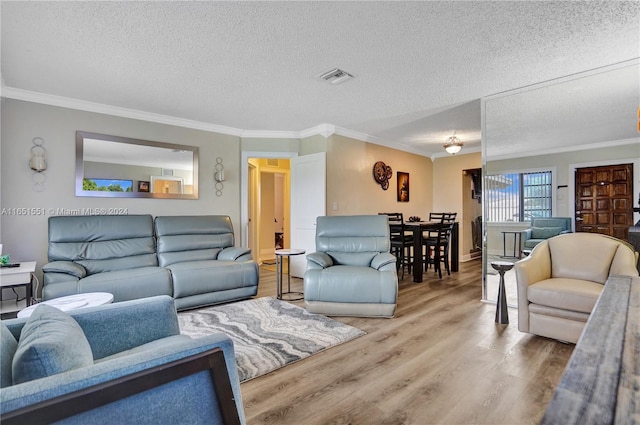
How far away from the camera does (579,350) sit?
0.69m

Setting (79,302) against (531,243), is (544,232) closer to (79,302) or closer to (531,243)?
(531,243)

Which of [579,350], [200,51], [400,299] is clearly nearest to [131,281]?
[200,51]

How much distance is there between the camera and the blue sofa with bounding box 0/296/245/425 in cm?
69

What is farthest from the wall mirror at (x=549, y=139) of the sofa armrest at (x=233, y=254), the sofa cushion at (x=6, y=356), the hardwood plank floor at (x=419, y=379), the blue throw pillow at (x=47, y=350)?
A: the sofa cushion at (x=6, y=356)

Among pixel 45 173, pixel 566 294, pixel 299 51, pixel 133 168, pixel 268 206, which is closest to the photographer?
pixel 566 294

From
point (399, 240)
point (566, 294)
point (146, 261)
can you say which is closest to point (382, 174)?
point (399, 240)

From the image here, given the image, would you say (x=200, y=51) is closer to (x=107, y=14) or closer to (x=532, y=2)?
(x=107, y=14)

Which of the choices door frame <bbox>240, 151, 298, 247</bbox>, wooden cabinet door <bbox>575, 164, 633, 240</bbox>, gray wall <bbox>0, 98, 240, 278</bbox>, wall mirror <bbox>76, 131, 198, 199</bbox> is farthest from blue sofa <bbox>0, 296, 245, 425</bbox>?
door frame <bbox>240, 151, 298, 247</bbox>

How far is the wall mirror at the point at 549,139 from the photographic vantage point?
300 cm

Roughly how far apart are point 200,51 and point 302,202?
9.42 ft

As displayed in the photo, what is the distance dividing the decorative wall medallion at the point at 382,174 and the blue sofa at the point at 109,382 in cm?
506

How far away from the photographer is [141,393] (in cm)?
82

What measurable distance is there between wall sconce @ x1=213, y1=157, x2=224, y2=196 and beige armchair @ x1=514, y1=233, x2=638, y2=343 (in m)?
3.96

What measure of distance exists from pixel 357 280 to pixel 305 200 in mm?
2242
